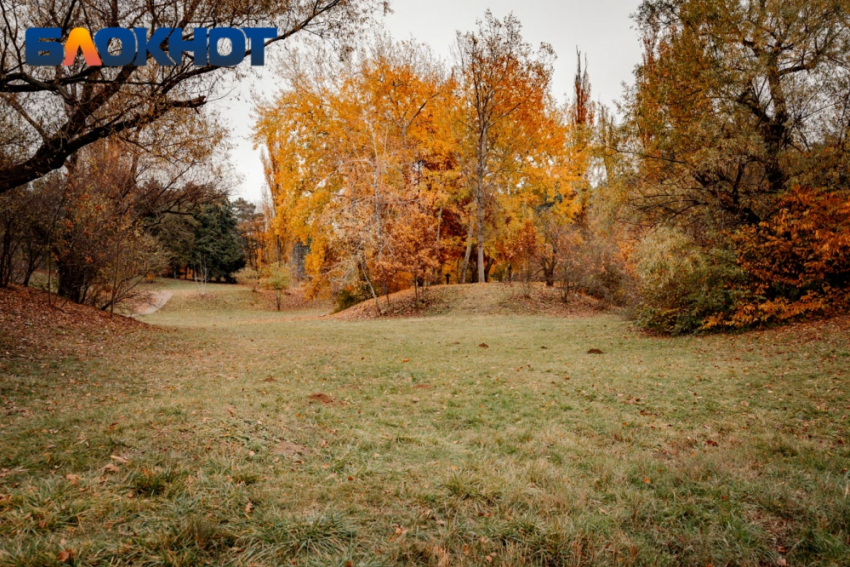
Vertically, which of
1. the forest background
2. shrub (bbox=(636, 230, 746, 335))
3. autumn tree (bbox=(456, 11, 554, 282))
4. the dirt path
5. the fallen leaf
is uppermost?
autumn tree (bbox=(456, 11, 554, 282))

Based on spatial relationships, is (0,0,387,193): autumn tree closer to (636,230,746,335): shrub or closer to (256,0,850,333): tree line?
(256,0,850,333): tree line

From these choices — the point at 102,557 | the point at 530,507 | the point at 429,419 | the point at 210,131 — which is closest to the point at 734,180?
the point at 429,419

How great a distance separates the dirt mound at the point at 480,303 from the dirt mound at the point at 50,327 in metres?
9.80

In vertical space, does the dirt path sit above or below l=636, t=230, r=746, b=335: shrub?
below

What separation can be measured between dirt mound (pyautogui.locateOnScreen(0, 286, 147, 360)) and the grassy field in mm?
559

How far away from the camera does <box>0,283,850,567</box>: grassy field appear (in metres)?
2.56

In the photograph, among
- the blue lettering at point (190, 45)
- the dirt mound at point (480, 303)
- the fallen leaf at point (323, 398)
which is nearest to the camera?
the fallen leaf at point (323, 398)

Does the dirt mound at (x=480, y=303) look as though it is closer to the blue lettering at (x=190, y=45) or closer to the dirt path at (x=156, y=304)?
the dirt path at (x=156, y=304)

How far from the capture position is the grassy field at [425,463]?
2564mm

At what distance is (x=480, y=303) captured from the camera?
1961cm

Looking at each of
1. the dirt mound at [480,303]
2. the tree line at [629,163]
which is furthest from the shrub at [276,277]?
the dirt mound at [480,303]

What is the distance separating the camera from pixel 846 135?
30.6 ft

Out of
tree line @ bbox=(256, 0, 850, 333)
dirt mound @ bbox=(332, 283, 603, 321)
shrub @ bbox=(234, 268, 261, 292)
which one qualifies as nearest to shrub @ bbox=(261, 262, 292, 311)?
shrub @ bbox=(234, 268, 261, 292)

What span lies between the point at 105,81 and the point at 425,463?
6975mm
